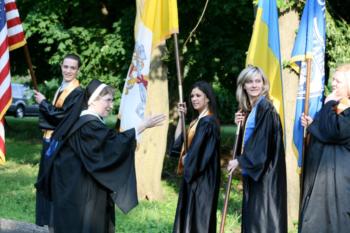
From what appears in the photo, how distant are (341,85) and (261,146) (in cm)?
96

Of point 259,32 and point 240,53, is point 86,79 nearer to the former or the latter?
point 240,53

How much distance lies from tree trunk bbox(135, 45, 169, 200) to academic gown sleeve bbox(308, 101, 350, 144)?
5933 mm

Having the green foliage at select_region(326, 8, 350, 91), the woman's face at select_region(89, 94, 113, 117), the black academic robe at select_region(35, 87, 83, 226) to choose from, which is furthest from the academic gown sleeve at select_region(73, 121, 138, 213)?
the green foliage at select_region(326, 8, 350, 91)

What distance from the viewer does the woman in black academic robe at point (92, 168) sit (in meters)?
6.31

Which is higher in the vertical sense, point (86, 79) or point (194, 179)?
point (86, 79)

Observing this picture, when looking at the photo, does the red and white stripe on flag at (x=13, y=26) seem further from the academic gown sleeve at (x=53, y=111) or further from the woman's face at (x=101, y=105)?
the woman's face at (x=101, y=105)

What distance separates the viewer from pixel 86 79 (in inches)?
645

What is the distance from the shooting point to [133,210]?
37.2 ft

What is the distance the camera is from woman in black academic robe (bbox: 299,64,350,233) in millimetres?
6648

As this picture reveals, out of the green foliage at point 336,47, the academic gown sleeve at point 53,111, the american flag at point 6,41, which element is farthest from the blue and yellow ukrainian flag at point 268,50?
the green foliage at point 336,47

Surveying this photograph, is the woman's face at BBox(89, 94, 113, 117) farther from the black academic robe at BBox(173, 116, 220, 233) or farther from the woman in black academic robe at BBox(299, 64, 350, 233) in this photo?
the woman in black academic robe at BBox(299, 64, 350, 233)

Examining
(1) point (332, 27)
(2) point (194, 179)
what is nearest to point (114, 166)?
(2) point (194, 179)

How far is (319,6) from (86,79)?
362 inches

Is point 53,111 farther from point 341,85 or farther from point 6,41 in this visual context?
point 341,85
